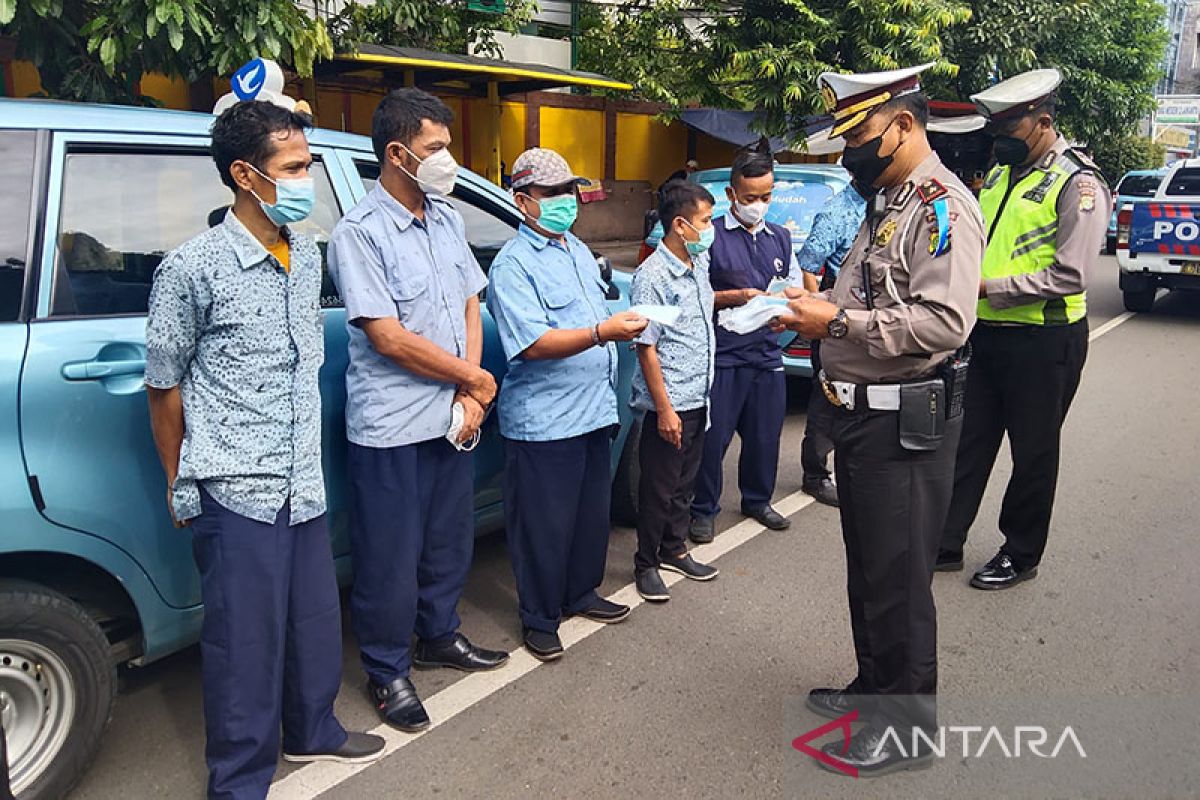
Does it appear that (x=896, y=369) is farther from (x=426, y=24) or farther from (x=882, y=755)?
(x=426, y=24)

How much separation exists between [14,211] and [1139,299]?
39.9ft

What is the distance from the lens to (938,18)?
1128 cm

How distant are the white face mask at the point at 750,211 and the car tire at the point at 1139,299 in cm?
911

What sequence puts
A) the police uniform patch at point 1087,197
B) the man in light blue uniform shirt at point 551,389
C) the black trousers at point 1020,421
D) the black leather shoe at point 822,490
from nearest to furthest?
the man in light blue uniform shirt at point 551,389, the police uniform patch at point 1087,197, the black trousers at point 1020,421, the black leather shoe at point 822,490

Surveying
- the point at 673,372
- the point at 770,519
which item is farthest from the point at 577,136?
the point at 673,372

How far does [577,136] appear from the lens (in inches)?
600

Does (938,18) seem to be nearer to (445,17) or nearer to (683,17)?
(683,17)

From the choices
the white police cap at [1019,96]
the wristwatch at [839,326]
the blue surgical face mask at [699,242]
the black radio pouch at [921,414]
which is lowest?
the black radio pouch at [921,414]

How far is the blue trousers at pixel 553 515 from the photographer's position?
3098mm

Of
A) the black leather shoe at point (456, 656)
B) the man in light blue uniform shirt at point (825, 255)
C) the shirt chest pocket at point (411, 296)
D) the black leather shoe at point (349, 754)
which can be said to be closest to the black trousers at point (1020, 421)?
the man in light blue uniform shirt at point (825, 255)

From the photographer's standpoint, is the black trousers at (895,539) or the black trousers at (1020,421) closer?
the black trousers at (895,539)

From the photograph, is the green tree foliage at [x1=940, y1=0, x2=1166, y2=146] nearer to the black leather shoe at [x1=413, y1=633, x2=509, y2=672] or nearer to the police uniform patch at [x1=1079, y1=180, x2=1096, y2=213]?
the police uniform patch at [x1=1079, y1=180, x2=1096, y2=213]

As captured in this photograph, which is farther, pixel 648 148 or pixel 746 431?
pixel 648 148

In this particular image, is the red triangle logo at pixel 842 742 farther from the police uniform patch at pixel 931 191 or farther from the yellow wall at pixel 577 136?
the yellow wall at pixel 577 136
